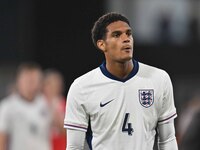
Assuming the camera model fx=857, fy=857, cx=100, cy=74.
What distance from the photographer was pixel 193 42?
2000 cm

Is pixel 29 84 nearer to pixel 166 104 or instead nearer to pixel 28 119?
pixel 28 119

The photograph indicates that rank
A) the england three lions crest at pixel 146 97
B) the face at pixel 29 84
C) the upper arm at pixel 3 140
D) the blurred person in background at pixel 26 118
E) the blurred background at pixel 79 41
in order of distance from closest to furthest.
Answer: the england three lions crest at pixel 146 97
the upper arm at pixel 3 140
the blurred person in background at pixel 26 118
the face at pixel 29 84
the blurred background at pixel 79 41

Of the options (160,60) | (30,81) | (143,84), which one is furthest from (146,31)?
(143,84)

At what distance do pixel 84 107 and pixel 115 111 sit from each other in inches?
9.2

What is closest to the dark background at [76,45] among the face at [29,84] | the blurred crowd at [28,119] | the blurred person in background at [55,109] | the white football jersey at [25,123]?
the blurred person in background at [55,109]

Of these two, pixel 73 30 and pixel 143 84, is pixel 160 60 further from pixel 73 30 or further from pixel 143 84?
pixel 143 84

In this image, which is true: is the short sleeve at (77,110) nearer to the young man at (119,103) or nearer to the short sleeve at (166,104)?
the young man at (119,103)

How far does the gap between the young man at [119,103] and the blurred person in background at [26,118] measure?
12.6 ft

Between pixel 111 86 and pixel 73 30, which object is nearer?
pixel 111 86

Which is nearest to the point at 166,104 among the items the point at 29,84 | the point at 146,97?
the point at 146,97

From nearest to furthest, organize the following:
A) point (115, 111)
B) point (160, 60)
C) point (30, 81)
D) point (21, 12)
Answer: point (115, 111) < point (30, 81) < point (21, 12) < point (160, 60)

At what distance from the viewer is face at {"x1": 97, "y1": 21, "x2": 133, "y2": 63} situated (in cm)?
622

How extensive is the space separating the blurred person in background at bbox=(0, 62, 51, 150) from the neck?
12.8 ft

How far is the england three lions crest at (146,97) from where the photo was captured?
20.7 ft
